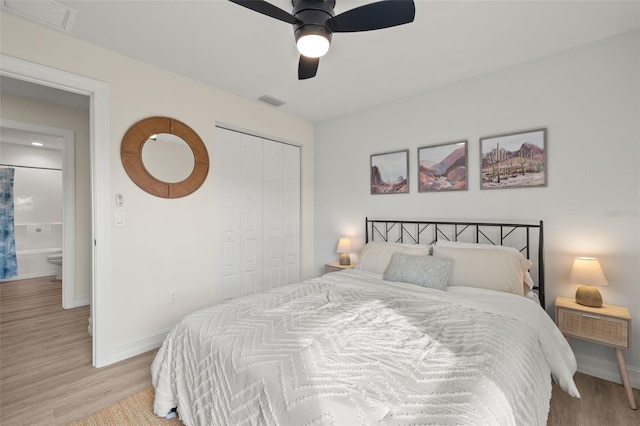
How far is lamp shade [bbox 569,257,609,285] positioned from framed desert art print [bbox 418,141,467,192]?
44.0 inches

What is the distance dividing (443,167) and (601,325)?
1.81 metres

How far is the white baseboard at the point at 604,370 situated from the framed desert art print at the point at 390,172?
2.16 m

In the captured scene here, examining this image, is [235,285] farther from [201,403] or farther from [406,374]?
[406,374]

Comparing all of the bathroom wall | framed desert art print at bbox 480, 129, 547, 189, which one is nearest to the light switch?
framed desert art print at bbox 480, 129, 547, 189

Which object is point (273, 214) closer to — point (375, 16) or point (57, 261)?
point (375, 16)

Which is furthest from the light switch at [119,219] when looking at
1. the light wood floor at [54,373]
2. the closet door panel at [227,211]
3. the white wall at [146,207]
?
the light wood floor at [54,373]

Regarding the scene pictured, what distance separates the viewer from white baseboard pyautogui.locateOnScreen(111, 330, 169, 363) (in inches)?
95.7

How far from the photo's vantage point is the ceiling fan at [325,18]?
1.47 metres

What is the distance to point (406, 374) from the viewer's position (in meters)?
1.12

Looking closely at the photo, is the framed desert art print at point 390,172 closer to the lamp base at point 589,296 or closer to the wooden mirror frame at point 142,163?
the lamp base at point 589,296

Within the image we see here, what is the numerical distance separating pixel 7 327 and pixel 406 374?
14.4ft

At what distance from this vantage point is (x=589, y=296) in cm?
211

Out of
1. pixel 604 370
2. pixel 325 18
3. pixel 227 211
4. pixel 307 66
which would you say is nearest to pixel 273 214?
pixel 227 211

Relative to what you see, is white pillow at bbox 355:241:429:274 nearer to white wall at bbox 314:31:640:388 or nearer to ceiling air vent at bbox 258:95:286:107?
white wall at bbox 314:31:640:388
